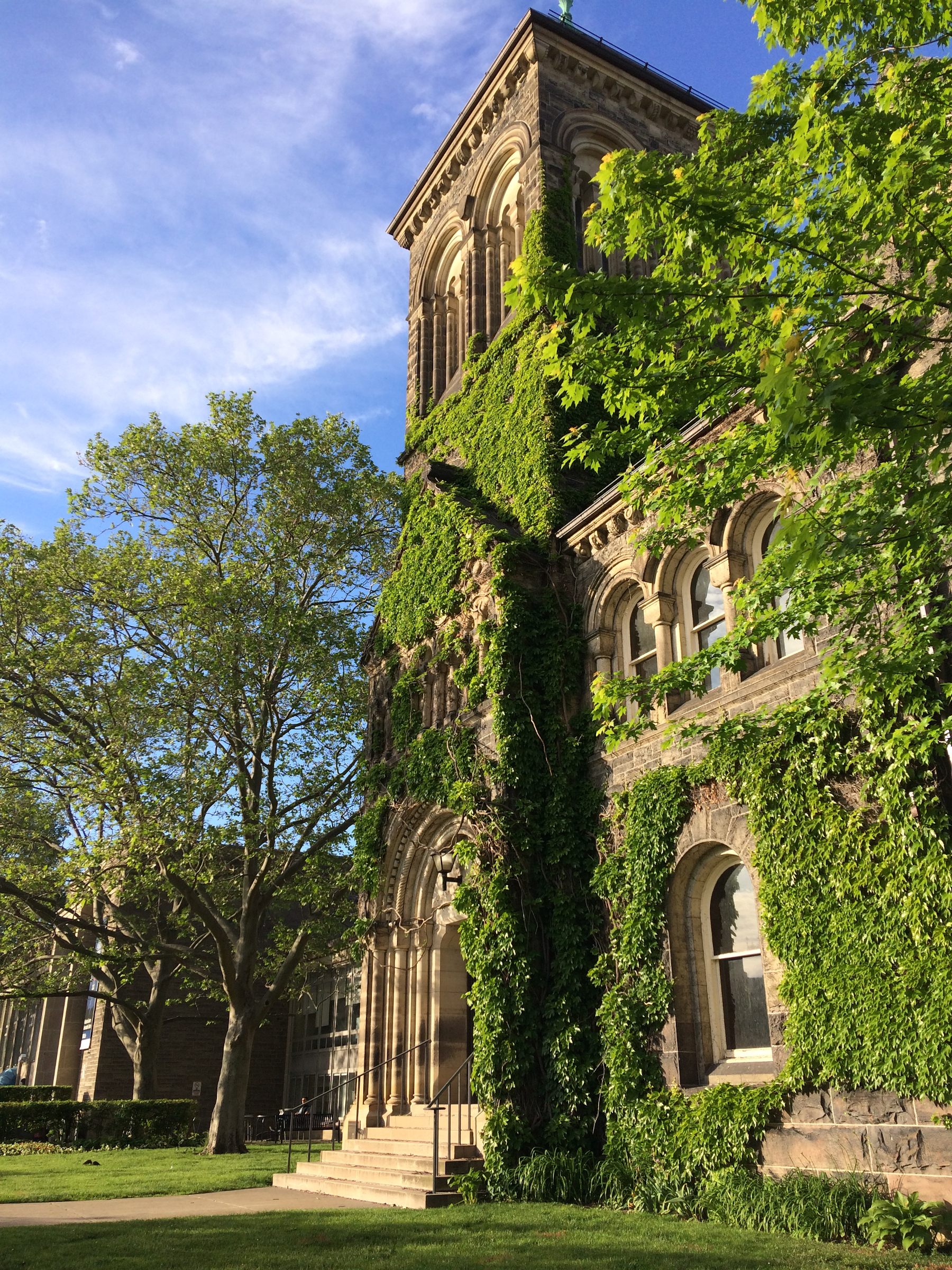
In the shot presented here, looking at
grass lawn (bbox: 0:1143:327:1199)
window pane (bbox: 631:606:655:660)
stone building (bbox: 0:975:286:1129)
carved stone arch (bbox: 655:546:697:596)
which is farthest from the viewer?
stone building (bbox: 0:975:286:1129)

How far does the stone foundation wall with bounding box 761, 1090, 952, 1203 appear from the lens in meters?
8.63

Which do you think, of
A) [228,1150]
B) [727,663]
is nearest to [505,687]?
[727,663]

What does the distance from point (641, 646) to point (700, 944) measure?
4536mm

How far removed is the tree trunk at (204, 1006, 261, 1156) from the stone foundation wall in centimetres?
1360

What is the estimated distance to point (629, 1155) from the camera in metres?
11.6

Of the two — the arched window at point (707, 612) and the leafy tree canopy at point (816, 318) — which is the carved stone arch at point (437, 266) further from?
the leafy tree canopy at point (816, 318)

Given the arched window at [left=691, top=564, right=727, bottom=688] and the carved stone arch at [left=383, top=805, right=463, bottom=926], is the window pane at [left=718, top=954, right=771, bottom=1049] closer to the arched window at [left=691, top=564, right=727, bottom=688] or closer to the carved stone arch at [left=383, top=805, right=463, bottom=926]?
the arched window at [left=691, top=564, right=727, bottom=688]

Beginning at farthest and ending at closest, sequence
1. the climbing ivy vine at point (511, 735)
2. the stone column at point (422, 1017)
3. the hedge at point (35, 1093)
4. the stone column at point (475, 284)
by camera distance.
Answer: the hedge at point (35, 1093) < the stone column at point (475, 284) < the stone column at point (422, 1017) < the climbing ivy vine at point (511, 735)

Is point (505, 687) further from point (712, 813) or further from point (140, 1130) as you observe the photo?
point (140, 1130)

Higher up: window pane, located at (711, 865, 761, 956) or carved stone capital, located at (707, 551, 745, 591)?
carved stone capital, located at (707, 551, 745, 591)

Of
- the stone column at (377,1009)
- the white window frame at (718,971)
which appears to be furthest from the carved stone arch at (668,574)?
the stone column at (377,1009)

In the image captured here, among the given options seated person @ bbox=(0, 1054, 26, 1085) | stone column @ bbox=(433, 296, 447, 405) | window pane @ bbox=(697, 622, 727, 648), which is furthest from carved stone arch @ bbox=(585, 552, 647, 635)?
seated person @ bbox=(0, 1054, 26, 1085)

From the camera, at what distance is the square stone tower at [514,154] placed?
22234 mm

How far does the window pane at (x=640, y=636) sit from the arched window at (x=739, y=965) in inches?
149
